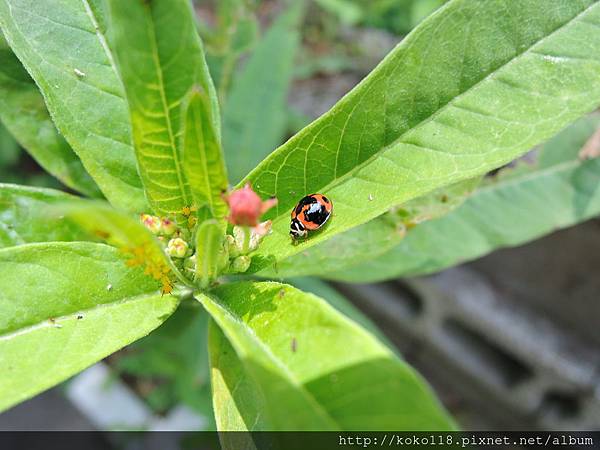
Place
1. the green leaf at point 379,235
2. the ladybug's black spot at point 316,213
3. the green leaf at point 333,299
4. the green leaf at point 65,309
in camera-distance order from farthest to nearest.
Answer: the green leaf at point 333,299
the green leaf at point 379,235
the ladybug's black spot at point 316,213
the green leaf at point 65,309

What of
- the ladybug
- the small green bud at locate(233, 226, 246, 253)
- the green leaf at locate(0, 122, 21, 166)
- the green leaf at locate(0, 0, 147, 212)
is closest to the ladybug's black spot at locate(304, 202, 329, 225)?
the ladybug

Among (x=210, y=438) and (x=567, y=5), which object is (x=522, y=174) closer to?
(x=567, y=5)

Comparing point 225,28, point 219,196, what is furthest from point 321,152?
point 225,28

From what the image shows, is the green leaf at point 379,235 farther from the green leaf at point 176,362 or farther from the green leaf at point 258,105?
the green leaf at point 258,105

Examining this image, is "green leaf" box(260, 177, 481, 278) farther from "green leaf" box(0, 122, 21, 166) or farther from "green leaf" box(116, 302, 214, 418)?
"green leaf" box(0, 122, 21, 166)

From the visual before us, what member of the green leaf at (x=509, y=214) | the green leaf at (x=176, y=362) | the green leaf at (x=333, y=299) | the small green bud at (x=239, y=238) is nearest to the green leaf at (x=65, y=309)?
the small green bud at (x=239, y=238)

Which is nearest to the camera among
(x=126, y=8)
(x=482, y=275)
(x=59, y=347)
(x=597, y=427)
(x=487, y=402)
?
(x=126, y=8)
